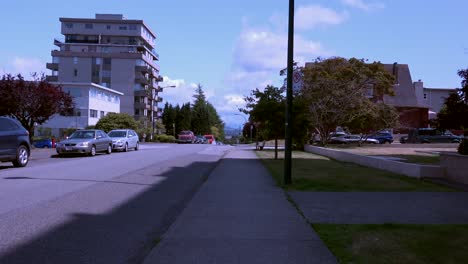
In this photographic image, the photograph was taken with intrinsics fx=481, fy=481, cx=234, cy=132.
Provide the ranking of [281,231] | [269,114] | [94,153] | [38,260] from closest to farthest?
[38,260] → [281,231] → [269,114] → [94,153]

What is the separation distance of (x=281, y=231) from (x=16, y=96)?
2690 centimetres

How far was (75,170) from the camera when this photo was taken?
16.7 metres

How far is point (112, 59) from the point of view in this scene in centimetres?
9100

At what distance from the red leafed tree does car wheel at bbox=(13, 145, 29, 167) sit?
1343cm

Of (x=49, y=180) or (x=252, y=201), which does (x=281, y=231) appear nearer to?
(x=252, y=201)

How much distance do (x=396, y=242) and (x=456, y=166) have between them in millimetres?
8197

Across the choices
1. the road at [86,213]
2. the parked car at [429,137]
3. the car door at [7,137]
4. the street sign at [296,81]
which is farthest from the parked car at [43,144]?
the parked car at [429,137]

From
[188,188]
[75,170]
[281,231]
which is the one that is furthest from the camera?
[75,170]

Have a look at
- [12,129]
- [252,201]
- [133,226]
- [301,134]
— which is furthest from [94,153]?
[133,226]

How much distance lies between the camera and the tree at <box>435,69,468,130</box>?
43.2 ft

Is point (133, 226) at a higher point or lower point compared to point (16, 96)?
lower

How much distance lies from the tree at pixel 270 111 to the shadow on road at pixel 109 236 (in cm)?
1279

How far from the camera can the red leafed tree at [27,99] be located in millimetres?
29969

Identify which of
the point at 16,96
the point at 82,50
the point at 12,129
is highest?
the point at 82,50
